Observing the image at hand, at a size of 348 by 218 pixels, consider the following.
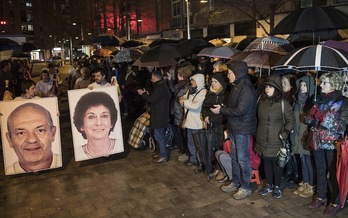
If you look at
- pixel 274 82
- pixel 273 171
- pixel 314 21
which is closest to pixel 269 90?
pixel 274 82

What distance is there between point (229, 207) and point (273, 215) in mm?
640

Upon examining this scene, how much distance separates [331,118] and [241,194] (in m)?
1.78

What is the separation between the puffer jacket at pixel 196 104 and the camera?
20.2 ft

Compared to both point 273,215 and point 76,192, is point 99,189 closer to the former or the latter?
point 76,192

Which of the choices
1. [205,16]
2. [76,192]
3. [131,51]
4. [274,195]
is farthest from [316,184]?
[205,16]

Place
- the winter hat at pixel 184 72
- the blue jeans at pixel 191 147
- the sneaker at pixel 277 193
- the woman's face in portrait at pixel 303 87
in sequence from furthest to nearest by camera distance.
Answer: the winter hat at pixel 184 72, the blue jeans at pixel 191 147, the sneaker at pixel 277 193, the woman's face in portrait at pixel 303 87

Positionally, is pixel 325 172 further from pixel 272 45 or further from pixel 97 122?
pixel 97 122

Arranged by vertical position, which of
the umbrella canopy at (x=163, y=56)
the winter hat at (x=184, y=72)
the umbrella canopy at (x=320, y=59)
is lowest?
the winter hat at (x=184, y=72)

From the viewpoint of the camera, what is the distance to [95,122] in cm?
691

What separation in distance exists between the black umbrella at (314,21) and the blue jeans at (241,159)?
1.93 meters

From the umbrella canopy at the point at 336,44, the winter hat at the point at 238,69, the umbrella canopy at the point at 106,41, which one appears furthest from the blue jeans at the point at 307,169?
the umbrella canopy at the point at 106,41

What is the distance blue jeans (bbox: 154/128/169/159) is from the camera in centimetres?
713

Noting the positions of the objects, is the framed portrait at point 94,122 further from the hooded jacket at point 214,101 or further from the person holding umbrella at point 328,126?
the person holding umbrella at point 328,126

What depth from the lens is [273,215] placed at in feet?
15.8
